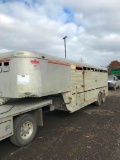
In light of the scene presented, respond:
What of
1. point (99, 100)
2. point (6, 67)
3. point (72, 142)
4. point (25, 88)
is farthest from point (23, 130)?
point (99, 100)

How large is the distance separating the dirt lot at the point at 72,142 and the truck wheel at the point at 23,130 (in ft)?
0.56

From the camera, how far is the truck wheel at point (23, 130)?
513 cm

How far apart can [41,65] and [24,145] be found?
7.31 feet

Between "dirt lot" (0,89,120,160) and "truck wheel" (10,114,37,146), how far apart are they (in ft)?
0.56

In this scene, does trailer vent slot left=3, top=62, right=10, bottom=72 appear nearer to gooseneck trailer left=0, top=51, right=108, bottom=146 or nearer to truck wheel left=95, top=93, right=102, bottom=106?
gooseneck trailer left=0, top=51, right=108, bottom=146

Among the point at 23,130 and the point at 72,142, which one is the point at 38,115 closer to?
the point at 23,130

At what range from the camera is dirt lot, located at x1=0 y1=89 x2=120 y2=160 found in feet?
15.6

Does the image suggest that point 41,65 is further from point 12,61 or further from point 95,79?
point 95,79

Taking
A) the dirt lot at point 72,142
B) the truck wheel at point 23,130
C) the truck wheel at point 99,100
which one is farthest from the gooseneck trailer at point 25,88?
the truck wheel at point 99,100

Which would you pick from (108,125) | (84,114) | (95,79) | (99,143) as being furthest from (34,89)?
(95,79)

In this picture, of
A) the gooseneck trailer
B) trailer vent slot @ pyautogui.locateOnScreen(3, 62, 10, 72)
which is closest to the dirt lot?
the gooseneck trailer

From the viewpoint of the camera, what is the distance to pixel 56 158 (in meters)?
4.59

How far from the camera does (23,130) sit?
5395 mm

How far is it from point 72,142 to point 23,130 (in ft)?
4.60
